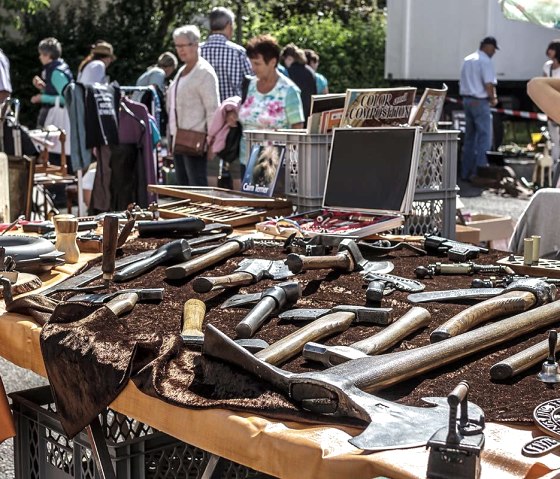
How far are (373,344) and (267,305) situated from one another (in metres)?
0.41

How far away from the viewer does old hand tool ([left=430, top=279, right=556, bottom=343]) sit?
2.39m

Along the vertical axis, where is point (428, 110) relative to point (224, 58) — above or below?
below

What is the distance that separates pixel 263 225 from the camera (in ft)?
12.8

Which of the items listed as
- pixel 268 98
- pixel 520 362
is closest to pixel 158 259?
pixel 520 362

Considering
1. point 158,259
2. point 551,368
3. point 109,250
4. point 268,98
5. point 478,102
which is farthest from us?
point 478,102

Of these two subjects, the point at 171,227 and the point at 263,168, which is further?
the point at 263,168

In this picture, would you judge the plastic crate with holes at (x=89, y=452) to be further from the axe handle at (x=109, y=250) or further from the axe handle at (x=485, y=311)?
the axe handle at (x=485, y=311)

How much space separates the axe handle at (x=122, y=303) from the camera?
2.66 metres

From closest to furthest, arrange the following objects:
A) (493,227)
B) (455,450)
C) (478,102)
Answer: (455,450) → (493,227) → (478,102)

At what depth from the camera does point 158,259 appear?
3227 mm

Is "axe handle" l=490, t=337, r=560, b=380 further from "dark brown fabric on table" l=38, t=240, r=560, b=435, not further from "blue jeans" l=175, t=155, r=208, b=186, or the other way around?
"blue jeans" l=175, t=155, r=208, b=186

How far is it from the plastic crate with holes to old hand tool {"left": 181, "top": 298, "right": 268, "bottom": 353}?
0.97 ft

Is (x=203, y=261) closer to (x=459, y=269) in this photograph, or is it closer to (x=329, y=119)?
(x=459, y=269)

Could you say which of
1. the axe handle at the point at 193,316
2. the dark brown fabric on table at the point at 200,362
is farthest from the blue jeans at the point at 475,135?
the axe handle at the point at 193,316
